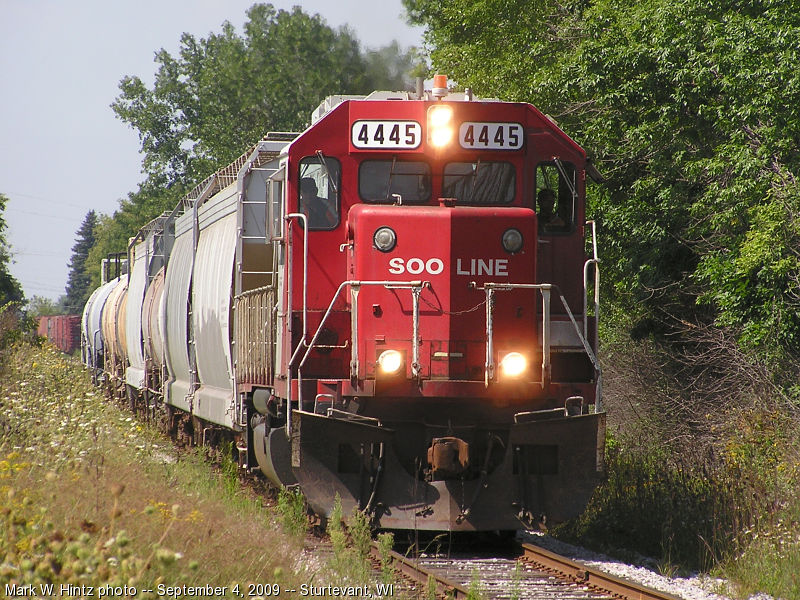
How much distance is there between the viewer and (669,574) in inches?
344

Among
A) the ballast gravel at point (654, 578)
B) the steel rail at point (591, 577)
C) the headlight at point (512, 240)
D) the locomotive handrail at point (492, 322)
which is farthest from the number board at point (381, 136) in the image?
the ballast gravel at point (654, 578)

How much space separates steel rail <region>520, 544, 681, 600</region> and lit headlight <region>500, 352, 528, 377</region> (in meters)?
1.57

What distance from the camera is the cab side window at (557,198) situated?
10.1 m

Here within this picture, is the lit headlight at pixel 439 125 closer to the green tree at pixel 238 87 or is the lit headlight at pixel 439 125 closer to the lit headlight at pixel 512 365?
the lit headlight at pixel 512 365

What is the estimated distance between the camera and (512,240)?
9.34 m

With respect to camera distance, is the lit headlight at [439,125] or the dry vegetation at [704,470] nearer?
the dry vegetation at [704,470]

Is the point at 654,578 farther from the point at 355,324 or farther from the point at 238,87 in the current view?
the point at 238,87

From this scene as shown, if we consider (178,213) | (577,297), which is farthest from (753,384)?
(178,213)

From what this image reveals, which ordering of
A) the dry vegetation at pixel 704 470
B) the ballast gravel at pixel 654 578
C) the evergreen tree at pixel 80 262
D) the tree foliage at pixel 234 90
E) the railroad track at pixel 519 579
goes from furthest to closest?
the evergreen tree at pixel 80 262, the tree foliage at pixel 234 90, the dry vegetation at pixel 704 470, the ballast gravel at pixel 654 578, the railroad track at pixel 519 579

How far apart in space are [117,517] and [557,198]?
20.6ft

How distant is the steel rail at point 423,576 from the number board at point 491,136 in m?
3.75

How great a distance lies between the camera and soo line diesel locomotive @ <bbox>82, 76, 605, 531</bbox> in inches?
357

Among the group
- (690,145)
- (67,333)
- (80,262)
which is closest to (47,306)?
(80,262)

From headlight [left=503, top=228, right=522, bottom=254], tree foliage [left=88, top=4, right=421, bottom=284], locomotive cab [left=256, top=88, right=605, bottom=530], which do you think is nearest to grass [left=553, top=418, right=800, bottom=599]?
locomotive cab [left=256, top=88, right=605, bottom=530]
